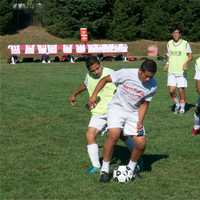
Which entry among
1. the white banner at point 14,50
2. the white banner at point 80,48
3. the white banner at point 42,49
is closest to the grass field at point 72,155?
the white banner at point 14,50

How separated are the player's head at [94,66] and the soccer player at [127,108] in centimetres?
A: 41

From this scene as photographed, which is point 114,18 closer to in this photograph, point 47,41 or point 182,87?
point 47,41

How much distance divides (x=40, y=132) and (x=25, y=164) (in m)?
3.05

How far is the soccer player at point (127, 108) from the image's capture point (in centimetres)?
830

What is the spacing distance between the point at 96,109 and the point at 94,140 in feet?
1.41

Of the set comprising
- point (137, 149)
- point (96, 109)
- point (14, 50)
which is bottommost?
point (137, 149)

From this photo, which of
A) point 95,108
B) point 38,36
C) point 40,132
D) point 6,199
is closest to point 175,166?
point 95,108

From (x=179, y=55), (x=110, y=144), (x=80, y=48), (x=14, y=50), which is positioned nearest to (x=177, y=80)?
(x=179, y=55)

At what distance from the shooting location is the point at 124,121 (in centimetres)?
837

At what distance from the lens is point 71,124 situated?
43.9 ft

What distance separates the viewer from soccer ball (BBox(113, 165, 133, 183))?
8.26 meters

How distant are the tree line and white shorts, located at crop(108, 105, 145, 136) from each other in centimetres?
4510

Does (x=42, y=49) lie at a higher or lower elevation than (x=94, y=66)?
higher

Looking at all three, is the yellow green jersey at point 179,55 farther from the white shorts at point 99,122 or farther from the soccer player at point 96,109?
the white shorts at point 99,122
